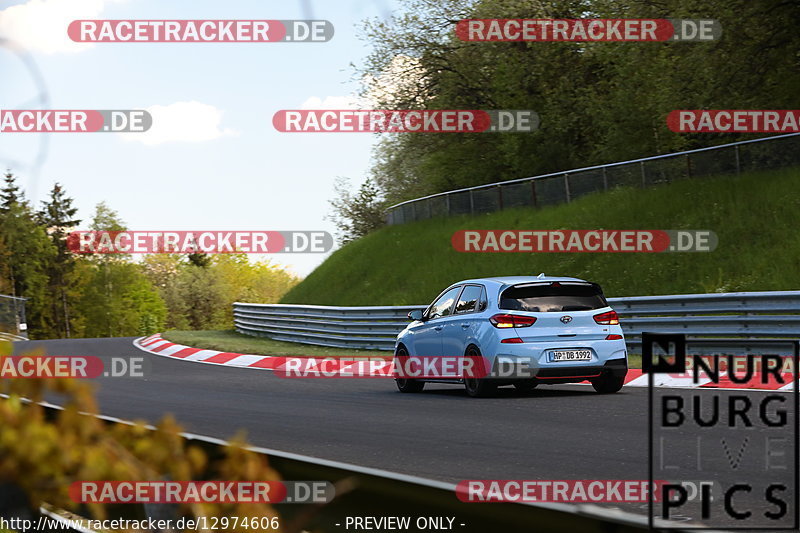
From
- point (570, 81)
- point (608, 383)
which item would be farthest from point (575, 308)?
point (570, 81)

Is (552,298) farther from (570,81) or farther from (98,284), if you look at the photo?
(98,284)

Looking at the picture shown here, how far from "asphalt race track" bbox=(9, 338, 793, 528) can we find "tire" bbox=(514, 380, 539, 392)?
152 mm

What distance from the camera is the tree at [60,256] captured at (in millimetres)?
118375

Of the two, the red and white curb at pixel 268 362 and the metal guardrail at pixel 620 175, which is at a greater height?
the metal guardrail at pixel 620 175

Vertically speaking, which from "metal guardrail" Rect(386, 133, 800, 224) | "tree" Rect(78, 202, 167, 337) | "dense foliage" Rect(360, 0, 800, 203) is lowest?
"tree" Rect(78, 202, 167, 337)

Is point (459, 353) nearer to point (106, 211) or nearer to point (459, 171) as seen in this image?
point (459, 171)

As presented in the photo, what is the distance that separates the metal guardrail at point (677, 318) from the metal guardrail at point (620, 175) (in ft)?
22.0

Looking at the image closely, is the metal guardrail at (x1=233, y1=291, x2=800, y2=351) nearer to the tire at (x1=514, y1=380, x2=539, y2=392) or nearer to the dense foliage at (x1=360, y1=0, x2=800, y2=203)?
the tire at (x1=514, y1=380, x2=539, y2=392)

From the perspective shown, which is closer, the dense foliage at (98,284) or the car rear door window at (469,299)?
the car rear door window at (469,299)

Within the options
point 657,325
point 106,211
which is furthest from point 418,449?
point 106,211

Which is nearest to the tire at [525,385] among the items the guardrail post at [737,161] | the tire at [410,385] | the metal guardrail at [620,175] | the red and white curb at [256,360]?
the tire at [410,385]

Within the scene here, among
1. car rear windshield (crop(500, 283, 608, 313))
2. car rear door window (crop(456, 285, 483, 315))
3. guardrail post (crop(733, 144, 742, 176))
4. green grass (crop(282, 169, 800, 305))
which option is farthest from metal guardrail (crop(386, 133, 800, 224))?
car rear door window (crop(456, 285, 483, 315))

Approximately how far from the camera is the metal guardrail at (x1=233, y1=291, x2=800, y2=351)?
663 inches

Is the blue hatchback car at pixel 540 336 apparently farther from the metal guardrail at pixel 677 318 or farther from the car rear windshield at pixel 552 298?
the metal guardrail at pixel 677 318
